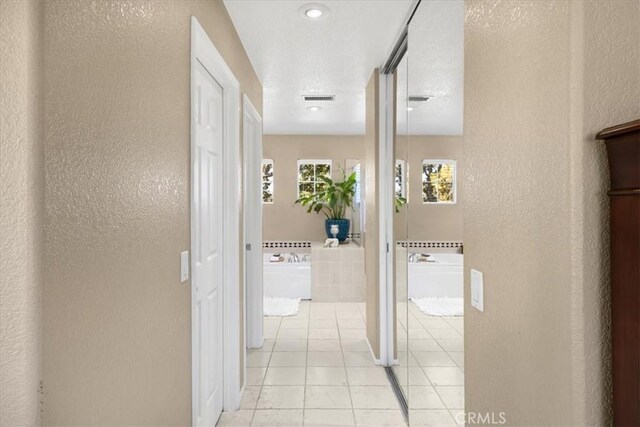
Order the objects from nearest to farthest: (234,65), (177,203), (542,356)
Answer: (542,356) → (177,203) → (234,65)

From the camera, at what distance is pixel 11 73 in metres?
0.70

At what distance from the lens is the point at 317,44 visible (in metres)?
2.66

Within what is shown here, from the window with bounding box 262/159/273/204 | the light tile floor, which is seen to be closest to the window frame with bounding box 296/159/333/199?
the window with bounding box 262/159/273/204

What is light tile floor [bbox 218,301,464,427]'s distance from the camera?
1.82 m

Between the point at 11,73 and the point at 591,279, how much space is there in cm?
116

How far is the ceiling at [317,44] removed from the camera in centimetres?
220

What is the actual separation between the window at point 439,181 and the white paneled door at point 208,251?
45.1 inches

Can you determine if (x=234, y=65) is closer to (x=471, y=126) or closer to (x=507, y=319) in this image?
(x=471, y=126)

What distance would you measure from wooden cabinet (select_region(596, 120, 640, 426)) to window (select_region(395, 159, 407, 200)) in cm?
197

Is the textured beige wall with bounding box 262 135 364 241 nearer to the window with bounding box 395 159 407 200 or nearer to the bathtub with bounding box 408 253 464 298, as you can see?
the window with bounding box 395 159 407 200

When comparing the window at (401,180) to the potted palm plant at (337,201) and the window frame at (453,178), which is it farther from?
the potted palm plant at (337,201)

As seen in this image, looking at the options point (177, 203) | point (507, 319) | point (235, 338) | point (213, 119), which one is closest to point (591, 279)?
point (507, 319)

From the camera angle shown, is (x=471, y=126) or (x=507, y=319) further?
(x=471, y=126)

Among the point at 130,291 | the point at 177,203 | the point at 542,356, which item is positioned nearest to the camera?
the point at 542,356
